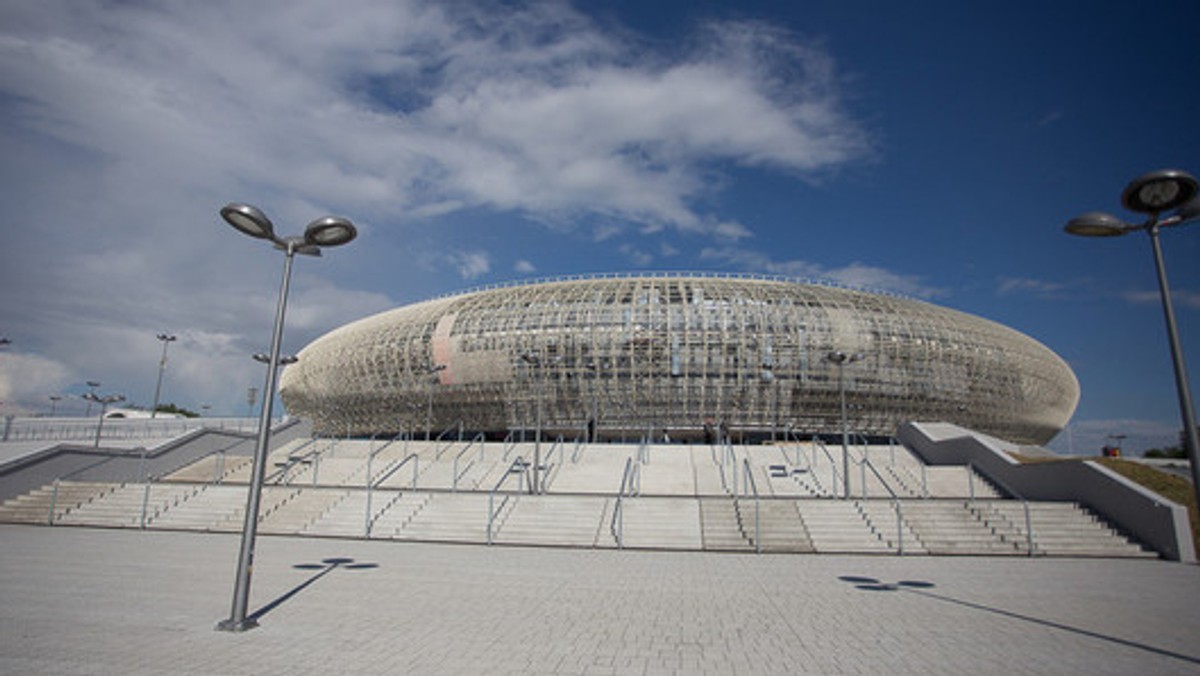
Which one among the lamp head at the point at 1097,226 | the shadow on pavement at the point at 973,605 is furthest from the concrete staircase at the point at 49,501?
the lamp head at the point at 1097,226

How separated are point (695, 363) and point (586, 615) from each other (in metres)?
33.9

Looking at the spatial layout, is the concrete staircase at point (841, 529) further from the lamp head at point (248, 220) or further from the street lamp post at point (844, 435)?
the lamp head at point (248, 220)

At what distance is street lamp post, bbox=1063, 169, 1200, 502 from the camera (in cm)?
648

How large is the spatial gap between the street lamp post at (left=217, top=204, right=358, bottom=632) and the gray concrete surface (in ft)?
1.18

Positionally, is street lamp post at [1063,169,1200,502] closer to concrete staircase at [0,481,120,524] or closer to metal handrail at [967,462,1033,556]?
metal handrail at [967,462,1033,556]

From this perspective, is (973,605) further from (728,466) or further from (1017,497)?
(728,466)

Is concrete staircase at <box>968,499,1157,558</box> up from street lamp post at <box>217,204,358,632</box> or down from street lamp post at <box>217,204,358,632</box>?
down

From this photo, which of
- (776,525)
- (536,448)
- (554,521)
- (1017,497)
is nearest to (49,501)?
(536,448)

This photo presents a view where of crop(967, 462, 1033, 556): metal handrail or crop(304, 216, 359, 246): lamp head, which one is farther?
crop(967, 462, 1033, 556): metal handrail

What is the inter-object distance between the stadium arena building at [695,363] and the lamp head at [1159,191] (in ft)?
103

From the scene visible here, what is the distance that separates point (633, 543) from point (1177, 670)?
9.84 meters

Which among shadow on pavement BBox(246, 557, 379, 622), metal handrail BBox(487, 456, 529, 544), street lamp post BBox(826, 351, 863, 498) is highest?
street lamp post BBox(826, 351, 863, 498)

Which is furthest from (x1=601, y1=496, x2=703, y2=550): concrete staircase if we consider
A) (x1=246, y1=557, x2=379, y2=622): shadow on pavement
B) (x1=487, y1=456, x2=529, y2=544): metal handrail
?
(x1=246, y1=557, x2=379, y2=622): shadow on pavement

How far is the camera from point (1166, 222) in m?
7.19
